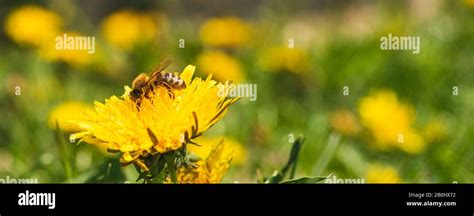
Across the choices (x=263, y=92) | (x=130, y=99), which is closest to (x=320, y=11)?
(x=263, y=92)

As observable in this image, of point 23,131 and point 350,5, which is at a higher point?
point 350,5

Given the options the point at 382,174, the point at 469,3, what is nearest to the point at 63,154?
the point at 382,174

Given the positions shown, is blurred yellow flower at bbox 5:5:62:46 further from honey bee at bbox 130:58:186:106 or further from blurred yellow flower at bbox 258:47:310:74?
honey bee at bbox 130:58:186:106

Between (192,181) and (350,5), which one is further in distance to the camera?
(350,5)

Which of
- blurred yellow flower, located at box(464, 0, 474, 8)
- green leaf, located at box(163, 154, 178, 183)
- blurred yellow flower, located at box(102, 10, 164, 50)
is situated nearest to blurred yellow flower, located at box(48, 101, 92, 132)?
blurred yellow flower, located at box(102, 10, 164, 50)

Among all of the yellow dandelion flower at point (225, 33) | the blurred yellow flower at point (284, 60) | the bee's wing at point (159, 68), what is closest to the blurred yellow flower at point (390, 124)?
the blurred yellow flower at point (284, 60)
